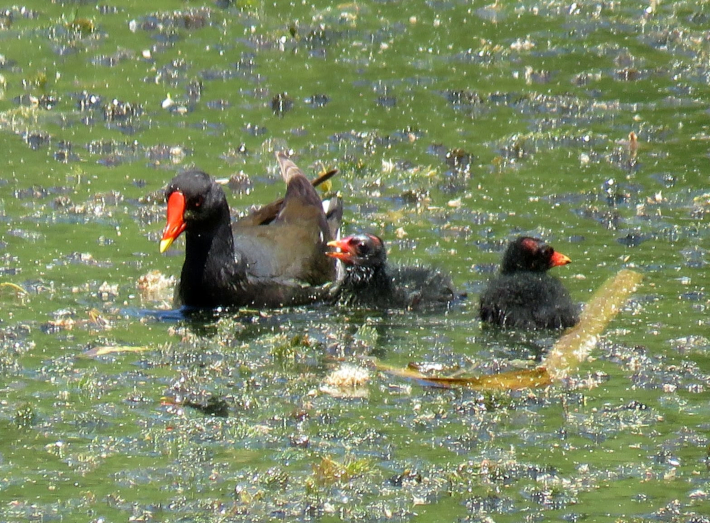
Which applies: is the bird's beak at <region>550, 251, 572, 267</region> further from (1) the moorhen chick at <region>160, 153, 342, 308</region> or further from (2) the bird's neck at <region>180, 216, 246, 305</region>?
(2) the bird's neck at <region>180, 216, 246, 305</region>

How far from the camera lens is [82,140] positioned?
38.9ft

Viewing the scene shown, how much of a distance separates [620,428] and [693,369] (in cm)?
93

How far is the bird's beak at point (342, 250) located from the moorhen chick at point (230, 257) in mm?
224

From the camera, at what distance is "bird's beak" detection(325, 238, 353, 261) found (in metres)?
8.98

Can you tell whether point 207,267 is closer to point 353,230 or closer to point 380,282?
point 380,282

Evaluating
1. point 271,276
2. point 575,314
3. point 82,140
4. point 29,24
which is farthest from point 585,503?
point 29,24

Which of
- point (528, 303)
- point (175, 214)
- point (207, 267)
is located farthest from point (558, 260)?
point (175, 214)

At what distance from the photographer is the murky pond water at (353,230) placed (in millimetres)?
6039

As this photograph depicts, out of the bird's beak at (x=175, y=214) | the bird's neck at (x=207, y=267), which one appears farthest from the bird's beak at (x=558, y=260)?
the bird's beak at (x=175, y=214)

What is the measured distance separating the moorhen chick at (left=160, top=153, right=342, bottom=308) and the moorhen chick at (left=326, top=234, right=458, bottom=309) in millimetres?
273

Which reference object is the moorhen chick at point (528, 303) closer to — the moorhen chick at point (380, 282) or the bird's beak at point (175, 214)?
the moorhen chick at point (380, 282)

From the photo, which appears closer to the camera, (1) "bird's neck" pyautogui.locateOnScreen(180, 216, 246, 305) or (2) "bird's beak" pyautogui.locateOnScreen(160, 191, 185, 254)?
(2) "bird's beak" pyautogui.locateOnScreen(160, 191, 185, 254)

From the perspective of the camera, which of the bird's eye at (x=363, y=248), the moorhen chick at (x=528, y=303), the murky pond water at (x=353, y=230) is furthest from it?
the bird's eye at (x=363, y=248)

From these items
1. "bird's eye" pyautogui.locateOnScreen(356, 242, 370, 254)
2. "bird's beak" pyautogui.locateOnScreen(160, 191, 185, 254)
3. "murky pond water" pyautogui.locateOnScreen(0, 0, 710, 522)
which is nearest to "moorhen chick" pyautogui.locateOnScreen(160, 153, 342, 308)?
"bird's beak" pyautogui.locateOnScreen(160, 191, 185, 254)
